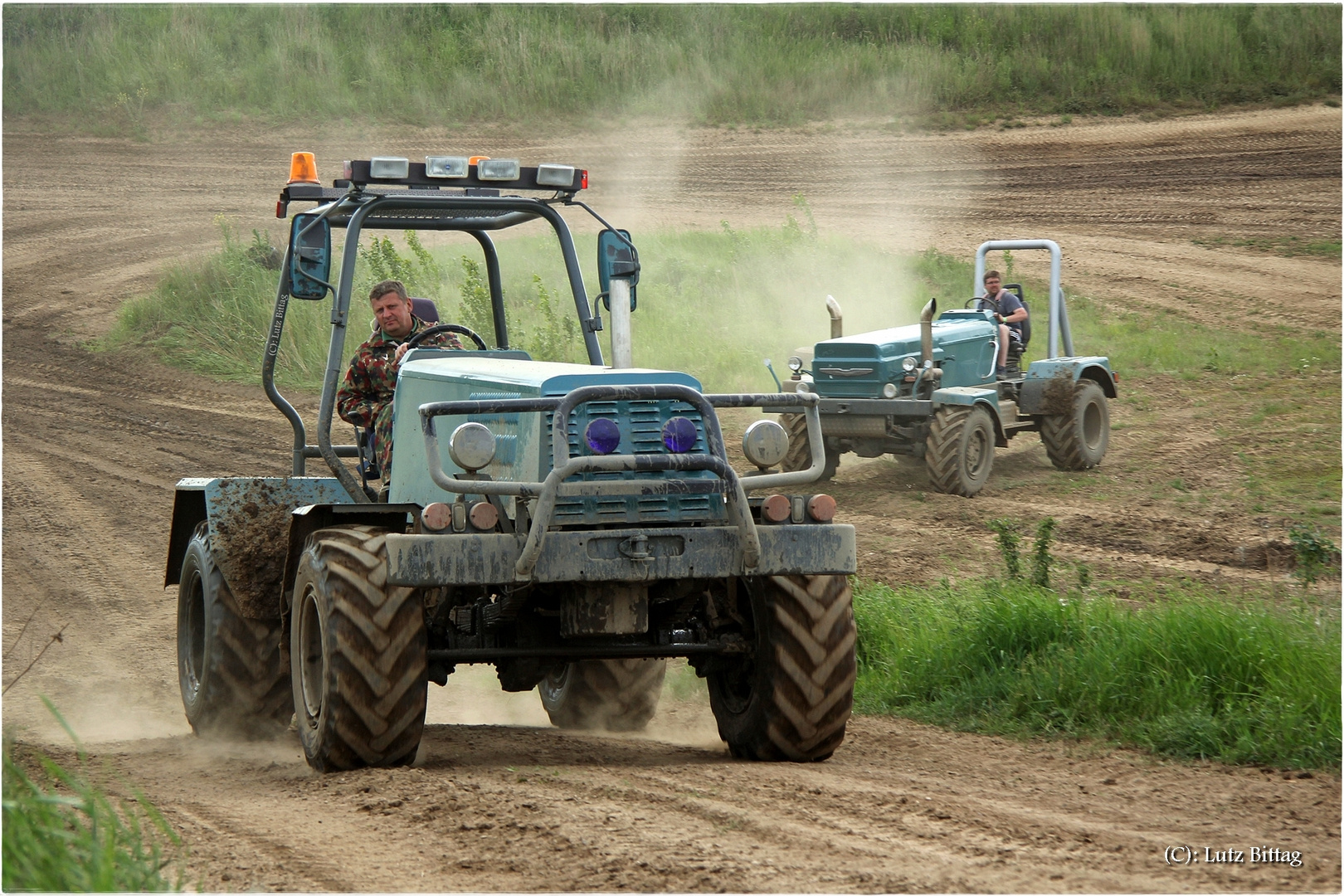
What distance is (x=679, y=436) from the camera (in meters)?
5.66

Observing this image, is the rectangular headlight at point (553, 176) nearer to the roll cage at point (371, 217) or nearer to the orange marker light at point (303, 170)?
the roll cage at point (371, 217)

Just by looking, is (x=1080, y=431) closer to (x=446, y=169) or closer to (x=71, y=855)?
(x=446, y=169)

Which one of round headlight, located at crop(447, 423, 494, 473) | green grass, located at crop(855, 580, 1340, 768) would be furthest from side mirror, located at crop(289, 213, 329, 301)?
green grass, located at crop(855, 580, 1340, 768)

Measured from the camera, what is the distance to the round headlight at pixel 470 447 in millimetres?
5367

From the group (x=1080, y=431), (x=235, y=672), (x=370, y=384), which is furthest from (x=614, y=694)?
(x=1080, y=431)

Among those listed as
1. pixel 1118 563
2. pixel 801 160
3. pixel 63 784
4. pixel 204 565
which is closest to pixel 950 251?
pixel 801 160

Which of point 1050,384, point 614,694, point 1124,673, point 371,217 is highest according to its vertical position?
point 371,217

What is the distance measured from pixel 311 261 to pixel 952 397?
8.48 m

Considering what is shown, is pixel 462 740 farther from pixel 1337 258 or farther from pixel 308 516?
pixel 1337 258

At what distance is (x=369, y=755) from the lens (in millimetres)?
5500

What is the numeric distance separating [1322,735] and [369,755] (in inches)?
146

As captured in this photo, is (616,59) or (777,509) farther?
(616,59)

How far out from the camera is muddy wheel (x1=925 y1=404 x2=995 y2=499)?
13.4 m

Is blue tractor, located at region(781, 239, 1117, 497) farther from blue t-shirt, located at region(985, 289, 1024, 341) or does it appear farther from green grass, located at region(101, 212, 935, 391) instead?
green grass, located at region(101, 212, 935, 391)
